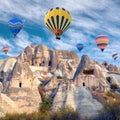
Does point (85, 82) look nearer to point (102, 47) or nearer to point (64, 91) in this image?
point (64, 91)


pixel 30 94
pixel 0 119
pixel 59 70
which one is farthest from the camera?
pixel 59 70

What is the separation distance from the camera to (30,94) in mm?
40938

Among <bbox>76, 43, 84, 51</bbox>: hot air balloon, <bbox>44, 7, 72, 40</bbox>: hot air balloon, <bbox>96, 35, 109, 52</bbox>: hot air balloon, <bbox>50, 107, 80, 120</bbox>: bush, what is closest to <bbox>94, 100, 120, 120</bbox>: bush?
<bbox>50, 107, 80, 120</bbox>: bush

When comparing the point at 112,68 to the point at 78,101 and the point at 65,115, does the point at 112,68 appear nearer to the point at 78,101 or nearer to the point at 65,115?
the point at 78,101

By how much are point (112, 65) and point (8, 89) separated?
53026mm

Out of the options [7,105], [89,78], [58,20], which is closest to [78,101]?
[89,78]

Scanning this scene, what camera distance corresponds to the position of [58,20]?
40344 millimetres

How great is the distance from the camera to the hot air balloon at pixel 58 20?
40.5 m

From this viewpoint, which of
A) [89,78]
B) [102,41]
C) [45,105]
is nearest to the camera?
[45,105]

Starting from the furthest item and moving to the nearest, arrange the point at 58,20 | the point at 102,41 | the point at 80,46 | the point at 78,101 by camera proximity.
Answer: the point at 80,46 < the point at 102,41 < the point at 78,101 < the point at 58,20

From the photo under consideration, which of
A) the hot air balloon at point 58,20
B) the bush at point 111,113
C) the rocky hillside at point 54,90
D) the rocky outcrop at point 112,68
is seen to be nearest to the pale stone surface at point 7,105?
the rocky hillside at point 54,90

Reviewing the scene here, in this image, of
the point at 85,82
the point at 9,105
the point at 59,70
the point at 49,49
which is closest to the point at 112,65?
the point at 49,49

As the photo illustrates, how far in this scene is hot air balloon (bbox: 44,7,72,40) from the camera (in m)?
40.5

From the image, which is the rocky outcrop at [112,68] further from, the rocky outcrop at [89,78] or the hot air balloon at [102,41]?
the rocky outcrop at [89,78]
